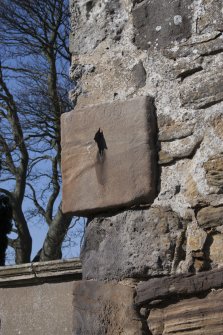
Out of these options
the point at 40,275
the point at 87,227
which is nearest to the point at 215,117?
the point at 87,227

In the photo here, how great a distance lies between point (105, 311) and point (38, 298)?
Answer: 5125 millimetres

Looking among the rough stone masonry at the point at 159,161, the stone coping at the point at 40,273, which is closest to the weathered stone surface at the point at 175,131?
the rough stone masonry at the point at 159,161

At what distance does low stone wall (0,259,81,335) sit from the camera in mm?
7375

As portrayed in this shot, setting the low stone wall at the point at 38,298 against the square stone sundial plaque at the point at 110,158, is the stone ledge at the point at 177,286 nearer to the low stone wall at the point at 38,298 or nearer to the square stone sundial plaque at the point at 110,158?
the square stone sundial plaque at the point at 110,158

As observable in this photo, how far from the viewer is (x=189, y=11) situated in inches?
106

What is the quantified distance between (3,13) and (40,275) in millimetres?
5105

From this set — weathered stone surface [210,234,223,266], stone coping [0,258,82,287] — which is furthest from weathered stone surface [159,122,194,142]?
stone coping [0,258,82,287]

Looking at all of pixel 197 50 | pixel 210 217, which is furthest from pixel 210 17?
pixel 210 217

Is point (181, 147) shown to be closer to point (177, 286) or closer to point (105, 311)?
point (177, 286)

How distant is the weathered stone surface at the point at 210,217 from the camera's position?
2.49 m

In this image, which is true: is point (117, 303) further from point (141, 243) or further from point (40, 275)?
point (40, 275)

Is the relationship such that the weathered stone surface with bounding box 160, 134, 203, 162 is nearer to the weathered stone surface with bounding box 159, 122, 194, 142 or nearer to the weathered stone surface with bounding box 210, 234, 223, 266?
the weathered stone surface with bounding box 159, 122, 194, 142

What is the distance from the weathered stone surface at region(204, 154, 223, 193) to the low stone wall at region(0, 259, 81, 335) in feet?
15.5

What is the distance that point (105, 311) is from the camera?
2.63 meters
